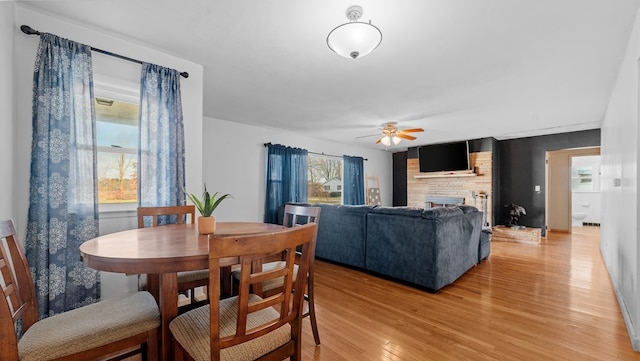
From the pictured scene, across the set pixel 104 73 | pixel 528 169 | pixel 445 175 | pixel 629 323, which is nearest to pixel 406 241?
pixel 629 323

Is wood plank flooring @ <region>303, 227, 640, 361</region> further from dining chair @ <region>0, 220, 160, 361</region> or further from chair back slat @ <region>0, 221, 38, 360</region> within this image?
chair back slat @ <region>0, 221, 38, 360</region>

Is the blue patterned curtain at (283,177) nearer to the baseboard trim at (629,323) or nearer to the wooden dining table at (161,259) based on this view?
the wooden dining table at (161,259)

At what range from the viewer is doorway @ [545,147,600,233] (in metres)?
6.94

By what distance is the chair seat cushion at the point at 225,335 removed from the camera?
1.07 meters

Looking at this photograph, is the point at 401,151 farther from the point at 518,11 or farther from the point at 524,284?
the point at 518,11

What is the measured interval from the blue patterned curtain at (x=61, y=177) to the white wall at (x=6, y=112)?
0.35ft

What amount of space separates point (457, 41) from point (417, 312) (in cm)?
243

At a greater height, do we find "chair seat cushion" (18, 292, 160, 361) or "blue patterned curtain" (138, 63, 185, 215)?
"blue patterned curtain" (138, 63, 185, 215)

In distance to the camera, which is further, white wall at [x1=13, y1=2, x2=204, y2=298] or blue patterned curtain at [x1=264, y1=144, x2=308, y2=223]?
blue patterned curtain at [x1=264, y1=144, x2=308, y2=223]

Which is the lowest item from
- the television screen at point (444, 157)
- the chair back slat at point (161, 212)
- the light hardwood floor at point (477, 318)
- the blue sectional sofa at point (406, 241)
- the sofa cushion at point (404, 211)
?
the light hardwood floor at point (477, 318)

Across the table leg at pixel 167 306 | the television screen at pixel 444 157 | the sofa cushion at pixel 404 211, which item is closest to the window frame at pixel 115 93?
the table leg at pixel 167 306

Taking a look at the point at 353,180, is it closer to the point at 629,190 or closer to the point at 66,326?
the point at 629,190

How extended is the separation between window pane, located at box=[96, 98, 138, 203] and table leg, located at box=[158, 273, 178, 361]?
1595 millimetres

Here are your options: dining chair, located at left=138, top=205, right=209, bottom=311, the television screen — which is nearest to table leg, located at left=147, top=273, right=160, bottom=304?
dining chair, located at left=138, top=205, right=209, bottom=311
